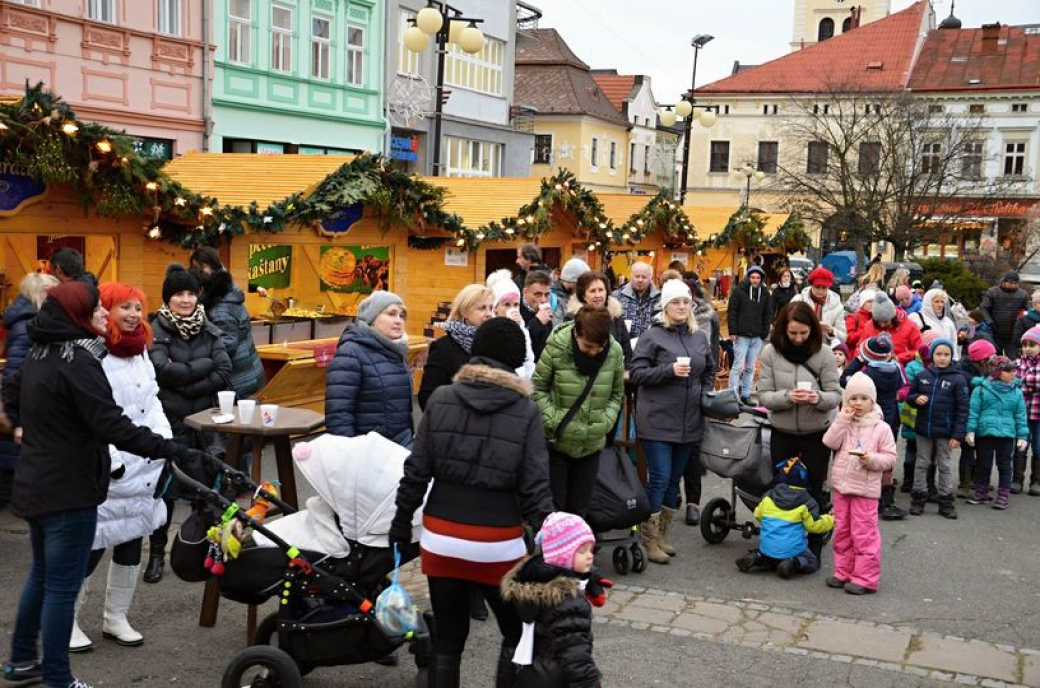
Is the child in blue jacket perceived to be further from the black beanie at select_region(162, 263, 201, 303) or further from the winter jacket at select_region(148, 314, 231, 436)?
the black beanie at select_region(162, 263, 201, 303)

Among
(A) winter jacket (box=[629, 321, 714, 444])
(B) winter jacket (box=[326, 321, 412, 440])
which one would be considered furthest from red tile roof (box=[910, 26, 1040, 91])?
(B) winter jacket (box=[326, 321, 412, 440])

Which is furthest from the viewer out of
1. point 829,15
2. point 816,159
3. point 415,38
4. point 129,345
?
point 829,15

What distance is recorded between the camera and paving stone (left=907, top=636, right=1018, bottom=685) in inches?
242

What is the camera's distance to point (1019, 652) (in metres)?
6.46

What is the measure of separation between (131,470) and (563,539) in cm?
248

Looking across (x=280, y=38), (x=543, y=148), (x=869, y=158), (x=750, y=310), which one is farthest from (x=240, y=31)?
(x=543, y=148)

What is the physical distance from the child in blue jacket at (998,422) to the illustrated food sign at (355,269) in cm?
754

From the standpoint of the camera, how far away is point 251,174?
13.1 m

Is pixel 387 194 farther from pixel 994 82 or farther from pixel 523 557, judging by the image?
pixel 994 82

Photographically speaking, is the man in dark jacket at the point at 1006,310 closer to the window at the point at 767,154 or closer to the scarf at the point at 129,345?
the scarf at the point at 129,345

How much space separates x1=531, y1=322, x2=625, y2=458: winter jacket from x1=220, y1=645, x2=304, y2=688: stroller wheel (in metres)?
2.28

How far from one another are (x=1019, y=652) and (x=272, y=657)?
13.6 ft

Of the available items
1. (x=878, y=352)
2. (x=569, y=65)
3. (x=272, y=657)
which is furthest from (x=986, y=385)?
(x=569, y=65)

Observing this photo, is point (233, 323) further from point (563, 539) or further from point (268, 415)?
point (563, 539)
